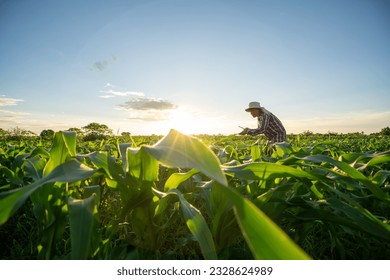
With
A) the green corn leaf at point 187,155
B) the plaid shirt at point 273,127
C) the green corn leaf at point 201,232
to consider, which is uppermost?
the plaid shirt at point 273,127

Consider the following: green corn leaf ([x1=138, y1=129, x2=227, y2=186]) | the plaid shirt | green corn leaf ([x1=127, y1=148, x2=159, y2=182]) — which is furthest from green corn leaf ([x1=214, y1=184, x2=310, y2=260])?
the plaid shirt

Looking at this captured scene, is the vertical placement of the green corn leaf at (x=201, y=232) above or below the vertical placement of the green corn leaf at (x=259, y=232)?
below

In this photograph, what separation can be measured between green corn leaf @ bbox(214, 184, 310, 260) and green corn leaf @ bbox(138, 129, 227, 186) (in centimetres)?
4

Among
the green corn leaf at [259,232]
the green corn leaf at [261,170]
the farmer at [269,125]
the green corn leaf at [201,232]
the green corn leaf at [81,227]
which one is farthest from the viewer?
the farmer at [269,125]

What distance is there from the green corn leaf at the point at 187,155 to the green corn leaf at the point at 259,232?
0.04 meters

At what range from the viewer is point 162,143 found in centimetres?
63

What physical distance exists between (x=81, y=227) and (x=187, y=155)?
1.01 ft

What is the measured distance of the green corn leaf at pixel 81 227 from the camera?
560 mm

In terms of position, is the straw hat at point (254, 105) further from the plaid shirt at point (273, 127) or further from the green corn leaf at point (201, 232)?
the green corn leaf at point (201, 232)

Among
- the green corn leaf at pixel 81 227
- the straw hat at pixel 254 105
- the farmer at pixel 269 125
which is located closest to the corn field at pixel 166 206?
the green corn leaf at pixel 81 227

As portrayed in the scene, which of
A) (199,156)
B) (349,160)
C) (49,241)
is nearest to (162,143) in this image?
(199,156)

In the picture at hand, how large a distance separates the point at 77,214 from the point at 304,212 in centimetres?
82

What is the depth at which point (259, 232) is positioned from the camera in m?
0.47

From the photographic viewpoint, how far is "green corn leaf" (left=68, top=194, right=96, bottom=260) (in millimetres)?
560
